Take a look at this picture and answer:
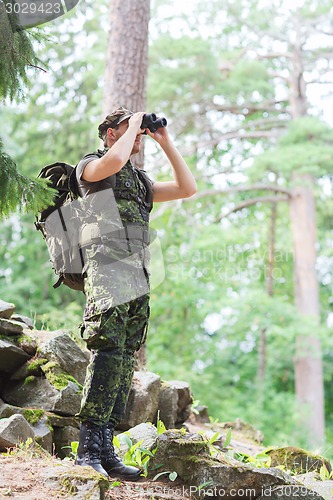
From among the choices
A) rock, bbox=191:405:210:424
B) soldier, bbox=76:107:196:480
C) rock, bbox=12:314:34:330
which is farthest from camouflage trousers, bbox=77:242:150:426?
rock, bbox=191:405:210:424

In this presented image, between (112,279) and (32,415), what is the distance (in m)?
1.39

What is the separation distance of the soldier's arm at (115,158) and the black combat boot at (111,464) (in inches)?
53.4

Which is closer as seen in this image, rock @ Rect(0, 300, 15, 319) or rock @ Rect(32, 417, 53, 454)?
rock @ Rect(32, 417, 53, 454)

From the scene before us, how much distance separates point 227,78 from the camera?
1473cm

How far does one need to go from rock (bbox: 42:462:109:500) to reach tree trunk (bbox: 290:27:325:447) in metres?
9.78

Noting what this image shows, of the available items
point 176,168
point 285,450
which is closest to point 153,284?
point 176,168

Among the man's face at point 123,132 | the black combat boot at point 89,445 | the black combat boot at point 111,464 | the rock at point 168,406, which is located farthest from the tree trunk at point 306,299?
the black combat boot at point 89,445

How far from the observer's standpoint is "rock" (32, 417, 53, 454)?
13.3 ft

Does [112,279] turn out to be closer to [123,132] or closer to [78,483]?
[123,132]

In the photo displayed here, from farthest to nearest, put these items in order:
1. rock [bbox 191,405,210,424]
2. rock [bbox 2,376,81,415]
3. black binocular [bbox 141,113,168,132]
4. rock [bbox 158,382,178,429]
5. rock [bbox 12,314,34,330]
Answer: rock [bbox 191,405,210,424] < rock [bbox 12,314,34,330] < rock [bbox 158,382,178,429] < rock [bbox 2,376,81,415] < black binocular [bbox 141,113,168,132]

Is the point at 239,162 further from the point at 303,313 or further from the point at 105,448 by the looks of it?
the point at 105,448

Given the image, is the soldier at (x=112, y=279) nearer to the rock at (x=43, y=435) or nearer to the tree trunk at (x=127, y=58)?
the rock at (x=43, y=435)

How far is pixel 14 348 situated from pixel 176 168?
189 centimetres

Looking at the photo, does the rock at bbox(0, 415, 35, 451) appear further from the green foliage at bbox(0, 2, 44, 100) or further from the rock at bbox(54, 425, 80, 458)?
the green foliage at bbox(0, 2, 44, 100)
